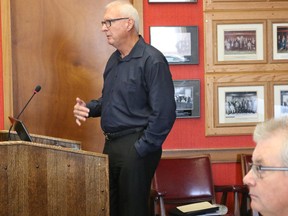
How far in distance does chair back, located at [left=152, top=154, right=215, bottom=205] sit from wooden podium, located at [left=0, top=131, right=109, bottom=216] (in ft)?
4.11

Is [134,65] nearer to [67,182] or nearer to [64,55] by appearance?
[67,182]

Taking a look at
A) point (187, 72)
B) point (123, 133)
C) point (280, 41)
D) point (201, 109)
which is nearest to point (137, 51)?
point (123, 133)

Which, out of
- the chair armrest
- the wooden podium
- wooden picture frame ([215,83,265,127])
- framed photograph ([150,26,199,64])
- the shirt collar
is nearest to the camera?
the wooden podium

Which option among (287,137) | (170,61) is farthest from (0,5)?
(287,137)

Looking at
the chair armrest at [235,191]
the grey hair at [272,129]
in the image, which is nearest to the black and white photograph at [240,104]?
the chair armrest at [235,191]

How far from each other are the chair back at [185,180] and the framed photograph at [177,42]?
2.60 feet

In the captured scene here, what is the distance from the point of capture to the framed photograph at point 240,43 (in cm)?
418

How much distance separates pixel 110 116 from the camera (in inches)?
123

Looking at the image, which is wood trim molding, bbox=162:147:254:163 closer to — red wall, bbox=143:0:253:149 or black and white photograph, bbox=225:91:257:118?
red wall, bbox=143:0:253:149

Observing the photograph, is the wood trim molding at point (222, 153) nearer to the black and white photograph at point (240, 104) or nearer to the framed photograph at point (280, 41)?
the black and white photograph at point (240, 104)

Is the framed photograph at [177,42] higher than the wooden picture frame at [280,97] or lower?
higher

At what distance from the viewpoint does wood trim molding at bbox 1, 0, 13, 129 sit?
402 cm

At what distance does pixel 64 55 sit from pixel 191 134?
1.19 m

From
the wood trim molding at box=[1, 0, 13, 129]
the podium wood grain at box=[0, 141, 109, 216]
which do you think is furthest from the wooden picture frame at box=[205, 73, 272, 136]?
the podium wood grain at box=[0, 141, 109, 216]
